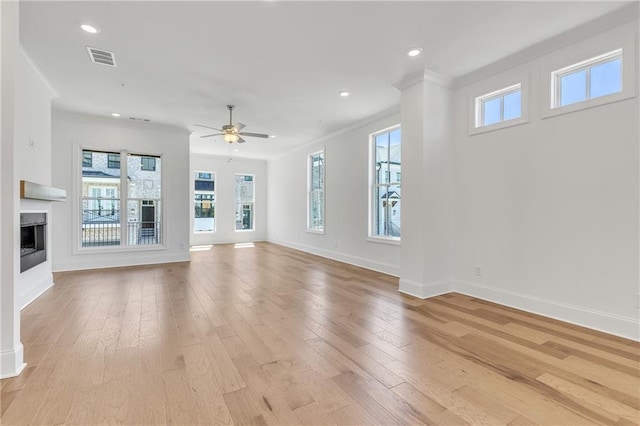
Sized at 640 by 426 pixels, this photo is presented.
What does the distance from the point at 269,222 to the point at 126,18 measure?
802 cm

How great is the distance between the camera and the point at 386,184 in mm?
5566

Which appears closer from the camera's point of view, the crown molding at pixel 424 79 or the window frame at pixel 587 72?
the window frame at pixel 587 72

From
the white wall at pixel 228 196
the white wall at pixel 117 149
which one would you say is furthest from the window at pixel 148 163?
the white wall at pixel 228 196

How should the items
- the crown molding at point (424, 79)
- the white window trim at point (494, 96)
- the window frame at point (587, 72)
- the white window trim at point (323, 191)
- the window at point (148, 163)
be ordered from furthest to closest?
the white window trim at point (323, 191) → the window at point (148, 163) → the crown molding at point (424, 79) → the white window trim at point (494, 96) → the window frame at point (587, 72)

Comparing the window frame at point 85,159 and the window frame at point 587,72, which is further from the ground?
the window frame at point 587,72

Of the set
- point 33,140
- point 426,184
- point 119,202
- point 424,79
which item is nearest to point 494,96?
point 424,79

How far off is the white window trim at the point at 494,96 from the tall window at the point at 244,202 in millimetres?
7861

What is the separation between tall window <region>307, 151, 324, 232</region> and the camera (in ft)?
25.1

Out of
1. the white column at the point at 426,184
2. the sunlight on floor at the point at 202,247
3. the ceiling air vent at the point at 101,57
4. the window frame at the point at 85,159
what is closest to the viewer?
the ceiling air vent at the point at 101,57

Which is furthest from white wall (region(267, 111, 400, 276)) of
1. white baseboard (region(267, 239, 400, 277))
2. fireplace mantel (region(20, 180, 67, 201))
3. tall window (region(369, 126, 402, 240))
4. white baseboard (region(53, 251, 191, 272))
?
fireplace mantel (region(20, 180, 67, 201))

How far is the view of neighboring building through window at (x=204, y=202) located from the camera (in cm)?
966

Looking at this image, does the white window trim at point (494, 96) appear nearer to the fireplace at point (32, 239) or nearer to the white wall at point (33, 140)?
the white wall at point (33, 140)

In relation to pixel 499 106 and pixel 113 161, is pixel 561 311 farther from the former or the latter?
pixel 113 161

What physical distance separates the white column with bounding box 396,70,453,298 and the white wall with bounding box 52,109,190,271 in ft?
16.2
